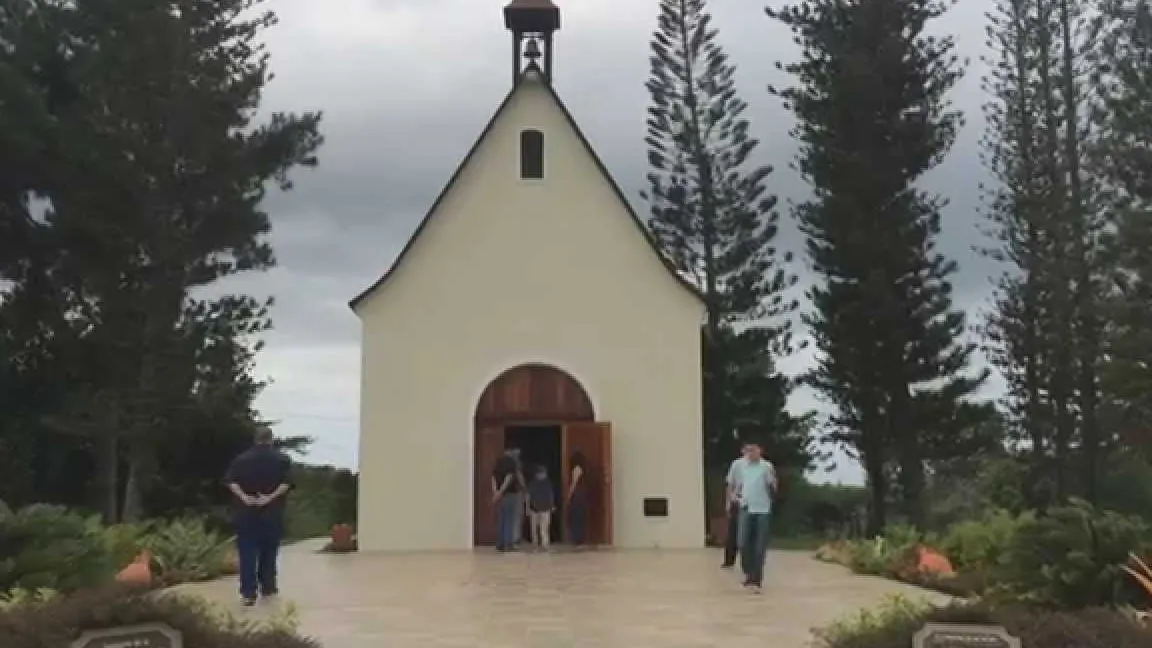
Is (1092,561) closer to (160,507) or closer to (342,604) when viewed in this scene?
(342,604)

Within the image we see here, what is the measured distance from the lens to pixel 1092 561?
32.2 feet

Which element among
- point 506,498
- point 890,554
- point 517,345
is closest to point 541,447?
point 517,345

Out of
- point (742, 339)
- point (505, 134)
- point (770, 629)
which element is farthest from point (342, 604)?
point (742, 339)

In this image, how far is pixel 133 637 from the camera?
6.82 meters

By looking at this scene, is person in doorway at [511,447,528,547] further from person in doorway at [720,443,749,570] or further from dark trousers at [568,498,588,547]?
person in doorway at [720,443,749,570]

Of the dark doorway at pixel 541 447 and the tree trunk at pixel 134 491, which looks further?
the tree trunk at pixel 134 491

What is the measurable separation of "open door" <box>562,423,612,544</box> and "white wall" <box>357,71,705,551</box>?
0.92ft

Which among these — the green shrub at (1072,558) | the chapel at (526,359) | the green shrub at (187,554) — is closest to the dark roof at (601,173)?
the chapel at (526,359)

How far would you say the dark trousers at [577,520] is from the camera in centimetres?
2184

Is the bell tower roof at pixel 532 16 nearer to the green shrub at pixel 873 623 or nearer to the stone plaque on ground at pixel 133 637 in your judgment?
the green shrub at pixel 873 623

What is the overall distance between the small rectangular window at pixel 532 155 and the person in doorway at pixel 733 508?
8335 mm

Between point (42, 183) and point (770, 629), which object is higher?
point (42, 183)

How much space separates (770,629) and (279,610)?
13.5 ft

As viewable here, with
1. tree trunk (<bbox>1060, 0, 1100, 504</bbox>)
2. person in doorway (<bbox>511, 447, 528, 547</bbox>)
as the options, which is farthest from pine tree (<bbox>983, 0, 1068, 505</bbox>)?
person in doorway (<bbox>511, 447, 528, 547</bbox>)
